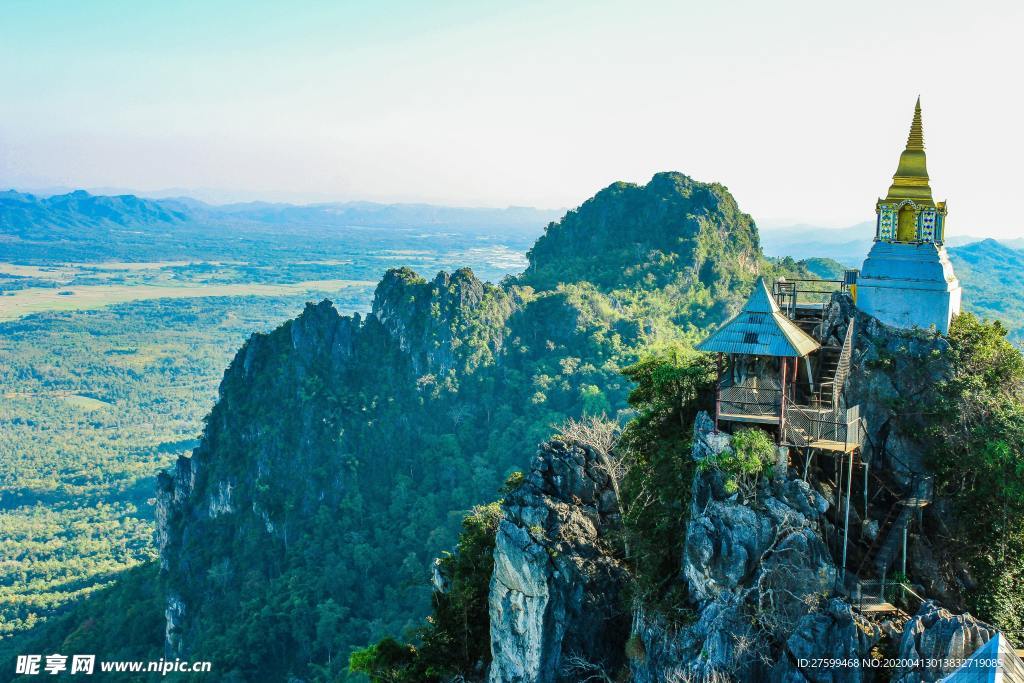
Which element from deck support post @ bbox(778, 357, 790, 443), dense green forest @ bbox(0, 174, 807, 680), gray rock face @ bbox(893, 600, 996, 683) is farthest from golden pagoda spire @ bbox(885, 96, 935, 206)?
dense green forest @ bbox(0, 174, 807, 680)

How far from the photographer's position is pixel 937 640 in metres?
12.8

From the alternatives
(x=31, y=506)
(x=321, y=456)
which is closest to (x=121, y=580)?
(x=321, y=456)

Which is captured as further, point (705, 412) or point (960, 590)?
point (705, 412)

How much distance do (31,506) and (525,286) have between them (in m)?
50.6

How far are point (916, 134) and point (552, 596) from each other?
11794 mm

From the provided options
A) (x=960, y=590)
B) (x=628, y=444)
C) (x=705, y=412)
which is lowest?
(x=960, y=590)

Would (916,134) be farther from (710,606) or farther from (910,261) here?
(710,606)

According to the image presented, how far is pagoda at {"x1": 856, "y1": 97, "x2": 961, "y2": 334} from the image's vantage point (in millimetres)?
16672

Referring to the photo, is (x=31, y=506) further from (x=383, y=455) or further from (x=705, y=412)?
(x=705, y=412)

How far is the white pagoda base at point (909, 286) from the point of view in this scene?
54.6ft

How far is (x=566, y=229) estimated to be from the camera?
230 feet

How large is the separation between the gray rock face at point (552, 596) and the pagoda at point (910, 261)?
7.41 metres

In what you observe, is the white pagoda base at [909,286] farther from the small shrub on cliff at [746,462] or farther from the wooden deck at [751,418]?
the small shrub on cliff at [746,462]

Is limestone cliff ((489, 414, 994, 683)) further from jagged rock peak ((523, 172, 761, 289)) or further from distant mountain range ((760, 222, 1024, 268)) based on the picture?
distant mountain range ((760, 222, 1024, 268))
